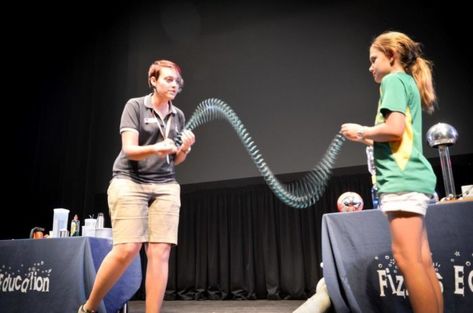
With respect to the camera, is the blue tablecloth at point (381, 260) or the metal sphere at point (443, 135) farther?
the metal sphere at point (443, 135)

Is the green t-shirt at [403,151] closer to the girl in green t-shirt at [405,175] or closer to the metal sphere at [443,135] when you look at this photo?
the girl in green t-shirt at [405,175]

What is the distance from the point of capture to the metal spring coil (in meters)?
4.40

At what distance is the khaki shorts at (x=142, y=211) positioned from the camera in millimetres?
1847

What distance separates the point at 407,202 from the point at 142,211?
1.16 meters

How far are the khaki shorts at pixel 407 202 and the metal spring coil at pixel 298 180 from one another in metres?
2.90

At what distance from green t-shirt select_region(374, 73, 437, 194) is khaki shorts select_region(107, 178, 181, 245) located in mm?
1002

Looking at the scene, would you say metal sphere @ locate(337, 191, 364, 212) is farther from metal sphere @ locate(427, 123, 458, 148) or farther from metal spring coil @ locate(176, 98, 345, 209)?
metal spring coil @ locate(176, 98, 345, 209)

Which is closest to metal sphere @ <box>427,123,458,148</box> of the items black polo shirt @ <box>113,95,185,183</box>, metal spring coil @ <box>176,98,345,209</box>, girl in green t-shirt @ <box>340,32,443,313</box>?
girl in green t-shirt @ <box>340,32,443,313</box>

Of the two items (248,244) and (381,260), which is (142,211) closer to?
(381,260)

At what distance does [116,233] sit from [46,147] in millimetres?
4585

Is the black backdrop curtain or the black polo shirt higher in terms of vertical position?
the black polo shirt

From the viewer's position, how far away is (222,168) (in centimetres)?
480

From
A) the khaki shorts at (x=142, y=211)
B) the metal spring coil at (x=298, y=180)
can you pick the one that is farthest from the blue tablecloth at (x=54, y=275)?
the metal spring coil at (x=298, y=180)

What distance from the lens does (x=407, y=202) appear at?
1.38 meters
